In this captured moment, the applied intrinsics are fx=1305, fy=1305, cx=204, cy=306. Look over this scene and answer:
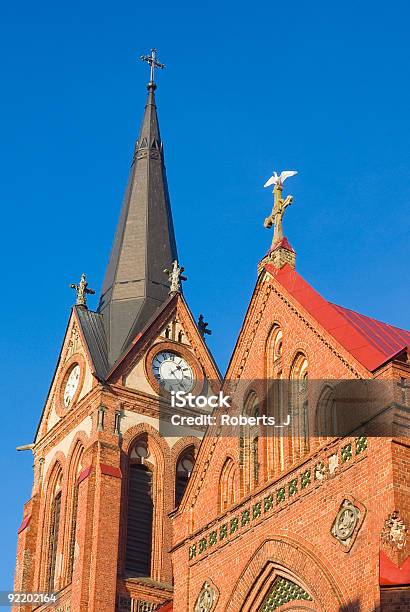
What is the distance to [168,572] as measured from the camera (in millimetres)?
37500

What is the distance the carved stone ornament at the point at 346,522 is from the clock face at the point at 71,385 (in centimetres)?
1989

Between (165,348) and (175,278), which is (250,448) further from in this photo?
(175,278)

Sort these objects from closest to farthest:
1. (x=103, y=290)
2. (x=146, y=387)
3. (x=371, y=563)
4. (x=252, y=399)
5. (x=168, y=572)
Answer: (x=371, y=563)
(x=252, y=399)
(x=168, y=572)
(x=146, y=387)
(x=103, y=290)

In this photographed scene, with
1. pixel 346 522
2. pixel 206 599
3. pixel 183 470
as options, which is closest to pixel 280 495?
pixel 346 522

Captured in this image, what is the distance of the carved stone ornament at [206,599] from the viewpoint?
25984 millimetres

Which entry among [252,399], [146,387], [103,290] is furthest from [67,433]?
[252,399]

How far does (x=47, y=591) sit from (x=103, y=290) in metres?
10.7

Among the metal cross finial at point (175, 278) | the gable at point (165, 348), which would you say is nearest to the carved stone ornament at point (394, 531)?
the gable at point (165, 348)

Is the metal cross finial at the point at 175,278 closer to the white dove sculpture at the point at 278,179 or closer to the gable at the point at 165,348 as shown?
the gable at the point at 165,348

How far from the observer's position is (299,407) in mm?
25516

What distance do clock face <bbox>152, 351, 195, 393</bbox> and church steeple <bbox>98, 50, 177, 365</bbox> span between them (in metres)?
1.18

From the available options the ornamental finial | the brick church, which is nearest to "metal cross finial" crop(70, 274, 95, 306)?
the brick church

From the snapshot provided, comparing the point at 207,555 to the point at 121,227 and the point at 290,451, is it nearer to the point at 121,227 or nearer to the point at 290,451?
the point at 290,451

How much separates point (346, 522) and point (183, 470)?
59.4 feet
